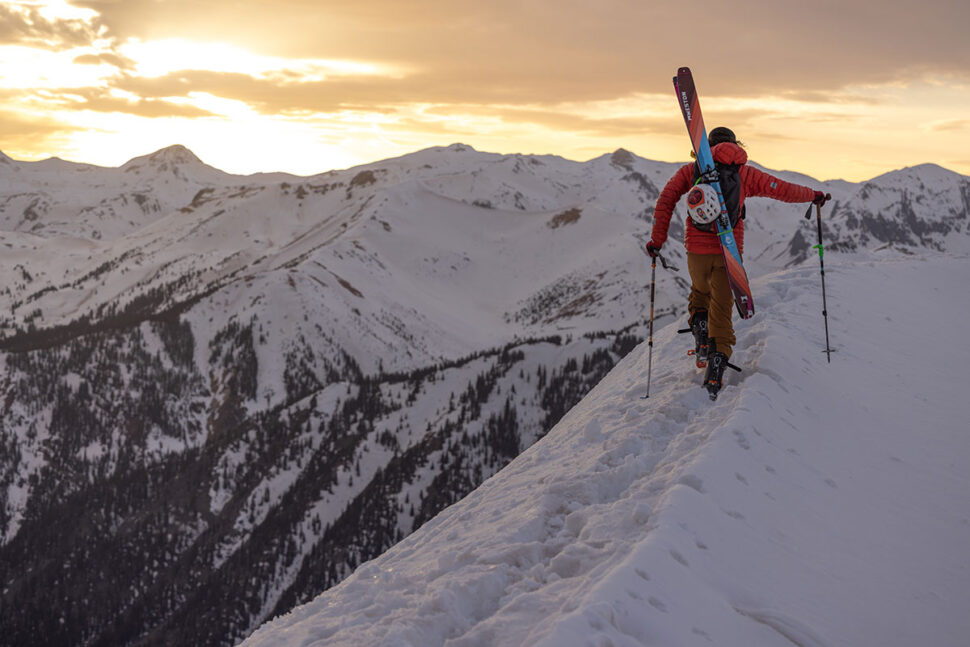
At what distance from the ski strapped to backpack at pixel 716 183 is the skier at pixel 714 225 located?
0.41 feet

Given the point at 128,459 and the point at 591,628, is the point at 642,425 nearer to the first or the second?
the point at 591,628

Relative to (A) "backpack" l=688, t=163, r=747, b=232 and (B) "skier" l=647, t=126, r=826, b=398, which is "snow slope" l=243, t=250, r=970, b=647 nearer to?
(B) "skier" l=647, t=126, r=826, b=398

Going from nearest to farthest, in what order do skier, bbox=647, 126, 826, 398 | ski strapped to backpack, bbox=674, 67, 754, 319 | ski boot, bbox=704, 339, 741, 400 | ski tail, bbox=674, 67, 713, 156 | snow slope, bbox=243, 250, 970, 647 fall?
snow slope, bbox=243, 250, 970, 647 → ski boot, bbox=704, 339, 741, 400 → skier, bbox=647, 126, 826, 398 → ski strapped to backpack, bbox=674, 67, 754, 319 → ski tail, bbox=674, 67, 713, 156

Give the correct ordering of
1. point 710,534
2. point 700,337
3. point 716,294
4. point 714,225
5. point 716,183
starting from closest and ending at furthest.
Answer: point 710,534 < point 716,183 < point 714,225 < point 716,294 < point 700,337

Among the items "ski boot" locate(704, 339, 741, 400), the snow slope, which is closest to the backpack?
"ski boot" locate(704, 339, 741, 400)

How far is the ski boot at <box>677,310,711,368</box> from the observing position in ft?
41.7

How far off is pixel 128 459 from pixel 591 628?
656 feet

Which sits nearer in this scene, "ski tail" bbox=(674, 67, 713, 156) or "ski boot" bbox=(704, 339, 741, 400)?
"ski boot" bbox=(704, 339, 741, 400)

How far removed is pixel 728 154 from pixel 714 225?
4.38 feet

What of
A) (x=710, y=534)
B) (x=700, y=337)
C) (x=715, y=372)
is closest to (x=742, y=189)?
(x=700, y=337)

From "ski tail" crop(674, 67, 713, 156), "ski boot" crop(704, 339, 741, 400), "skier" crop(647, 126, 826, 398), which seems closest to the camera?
"ski boot" crop(704, 339, 741, 400)

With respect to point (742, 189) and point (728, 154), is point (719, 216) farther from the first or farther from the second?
point (728, 154)

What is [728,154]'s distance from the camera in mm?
12039

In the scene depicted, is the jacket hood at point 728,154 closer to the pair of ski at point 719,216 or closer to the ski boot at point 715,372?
the pair of ski at point 719,216
